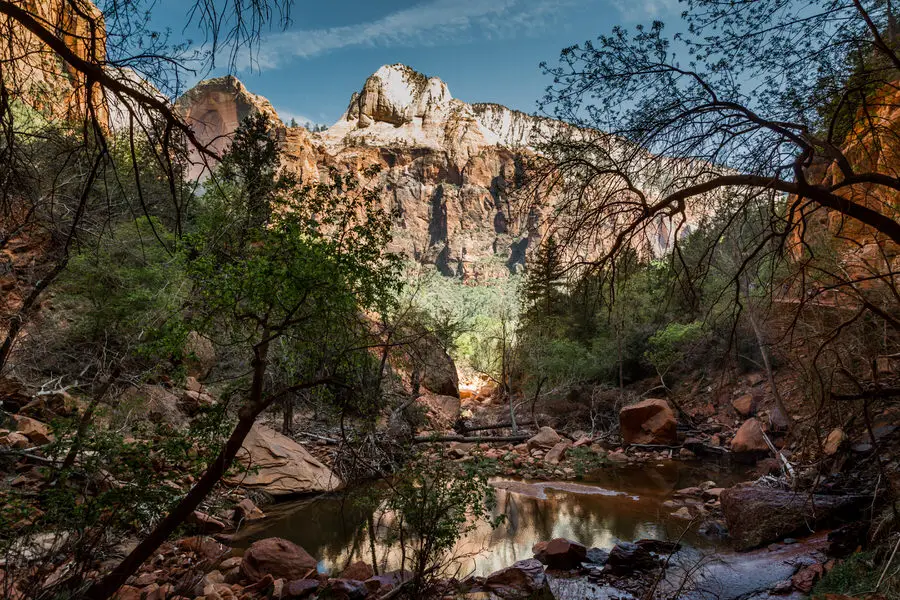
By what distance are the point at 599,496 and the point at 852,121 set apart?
7.84 m

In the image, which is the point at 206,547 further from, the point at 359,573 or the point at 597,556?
the point at 597,556

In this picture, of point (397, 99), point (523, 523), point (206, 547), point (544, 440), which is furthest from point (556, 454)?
point (397, 99)

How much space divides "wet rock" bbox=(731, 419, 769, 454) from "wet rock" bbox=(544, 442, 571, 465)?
4037 millimetres

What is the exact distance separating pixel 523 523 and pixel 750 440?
662cm

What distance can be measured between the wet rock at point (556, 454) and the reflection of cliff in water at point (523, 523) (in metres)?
1.73

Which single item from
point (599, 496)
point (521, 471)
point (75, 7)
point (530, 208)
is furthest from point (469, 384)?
point (75, 7)

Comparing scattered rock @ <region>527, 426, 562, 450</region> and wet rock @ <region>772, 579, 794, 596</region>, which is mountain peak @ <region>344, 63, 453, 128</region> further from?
wet rock @ <region>772, 579, 794, 596</region>

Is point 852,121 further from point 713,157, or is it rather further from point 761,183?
point 761,183

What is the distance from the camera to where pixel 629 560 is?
571 cm

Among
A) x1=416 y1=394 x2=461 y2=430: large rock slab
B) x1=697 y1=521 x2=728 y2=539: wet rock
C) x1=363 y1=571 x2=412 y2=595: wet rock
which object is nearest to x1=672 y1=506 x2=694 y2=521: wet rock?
x1=697 y1=521 x2=728 y2=539: wet rock

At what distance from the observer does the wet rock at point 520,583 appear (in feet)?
16.6

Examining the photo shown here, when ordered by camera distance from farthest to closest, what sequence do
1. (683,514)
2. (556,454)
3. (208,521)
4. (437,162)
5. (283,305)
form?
(437,162) → (556,454) → (683,514) → (208,521) → (283,305)

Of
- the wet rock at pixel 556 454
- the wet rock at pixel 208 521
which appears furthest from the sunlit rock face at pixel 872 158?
the wet rock at pixel 556 454

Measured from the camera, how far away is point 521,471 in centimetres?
1192
